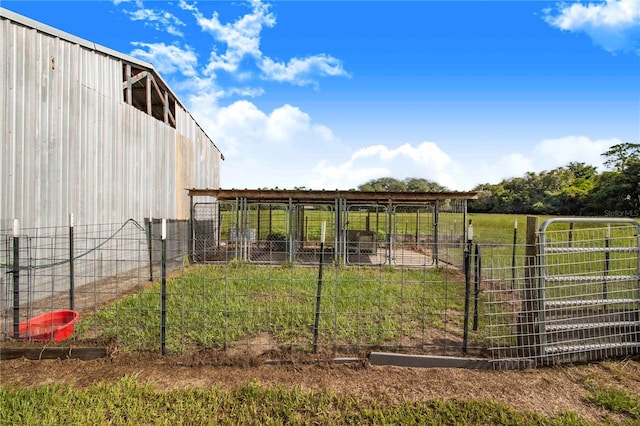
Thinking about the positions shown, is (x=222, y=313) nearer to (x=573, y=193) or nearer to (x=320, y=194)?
(x=320, y=194)

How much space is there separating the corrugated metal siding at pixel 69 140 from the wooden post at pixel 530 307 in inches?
299

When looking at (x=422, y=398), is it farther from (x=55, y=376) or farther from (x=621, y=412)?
(x=55, y=376)

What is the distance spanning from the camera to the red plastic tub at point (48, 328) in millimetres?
4012

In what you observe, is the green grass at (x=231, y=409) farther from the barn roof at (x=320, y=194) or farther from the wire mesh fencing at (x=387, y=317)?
the barn roof at (x=320, y=194)

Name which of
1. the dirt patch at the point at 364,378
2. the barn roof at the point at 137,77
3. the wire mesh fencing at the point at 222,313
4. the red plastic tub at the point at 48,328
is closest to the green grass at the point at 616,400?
the dirt patch at the point at 364,378

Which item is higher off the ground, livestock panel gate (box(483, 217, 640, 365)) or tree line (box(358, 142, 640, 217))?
tree line (box(358, 142, 640, 217))

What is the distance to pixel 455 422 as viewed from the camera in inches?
106

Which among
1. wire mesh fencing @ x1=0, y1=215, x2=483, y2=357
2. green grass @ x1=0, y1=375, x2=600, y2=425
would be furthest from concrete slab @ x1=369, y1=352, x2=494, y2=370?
green grass @ x1=0, y1=375, x2=600, y2=425

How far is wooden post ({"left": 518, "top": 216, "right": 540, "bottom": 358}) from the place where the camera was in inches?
144

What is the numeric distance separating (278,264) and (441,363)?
7.14 m

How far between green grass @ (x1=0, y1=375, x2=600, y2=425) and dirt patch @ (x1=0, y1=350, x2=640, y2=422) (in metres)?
0.13

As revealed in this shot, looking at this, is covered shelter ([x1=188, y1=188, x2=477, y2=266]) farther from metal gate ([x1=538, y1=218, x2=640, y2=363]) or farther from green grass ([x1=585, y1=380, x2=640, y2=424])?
green grass ([x1=585, y1=380, x2=640, y2=424])

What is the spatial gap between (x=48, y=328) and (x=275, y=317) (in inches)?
114

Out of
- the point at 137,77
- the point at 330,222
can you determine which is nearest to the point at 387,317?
the point at 330,222
